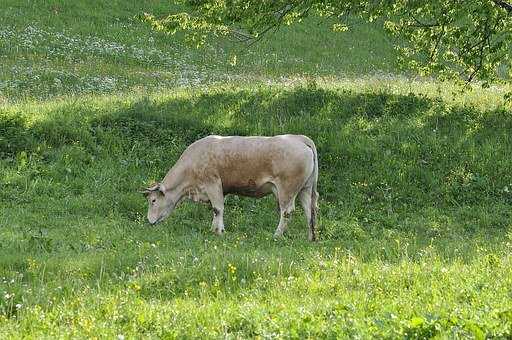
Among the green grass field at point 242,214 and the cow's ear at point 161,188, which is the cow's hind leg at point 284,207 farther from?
the cow's ear at point 161,188

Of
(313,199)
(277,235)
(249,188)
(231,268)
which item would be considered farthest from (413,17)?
(231,268)

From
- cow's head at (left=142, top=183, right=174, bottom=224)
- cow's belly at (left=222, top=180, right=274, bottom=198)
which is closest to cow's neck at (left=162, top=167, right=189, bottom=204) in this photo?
cow's head at (left=142, top=183, right=174, bottom=224)

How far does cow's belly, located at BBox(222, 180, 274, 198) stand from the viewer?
13812mm

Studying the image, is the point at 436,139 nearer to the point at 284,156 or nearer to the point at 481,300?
the point at 284,156

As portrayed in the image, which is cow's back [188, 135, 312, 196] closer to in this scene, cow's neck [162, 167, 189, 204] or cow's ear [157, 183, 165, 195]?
cow's neck [162, 167, 189, 204]

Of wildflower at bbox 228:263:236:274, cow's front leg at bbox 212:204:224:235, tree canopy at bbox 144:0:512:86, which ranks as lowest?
cow's front leg at bbox 212:204:224:235

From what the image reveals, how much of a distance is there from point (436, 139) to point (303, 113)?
3.68 metres

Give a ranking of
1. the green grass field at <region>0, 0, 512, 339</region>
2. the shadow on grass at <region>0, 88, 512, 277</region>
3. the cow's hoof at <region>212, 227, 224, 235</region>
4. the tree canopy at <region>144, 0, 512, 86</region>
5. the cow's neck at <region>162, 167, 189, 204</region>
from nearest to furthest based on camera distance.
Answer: the green grass field at <region>0, 0, 512, 339</region>
the cow's hoof at <region>212, 227, 224, 235</region>
the cow's neck at <region>162, 167, 189, 204</region>
the shadow on grass at <region>0, 88, 512, 277</region>
the tree canopy at <region>144, 0, 512, 86</region>

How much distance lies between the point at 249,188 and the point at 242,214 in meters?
1.02

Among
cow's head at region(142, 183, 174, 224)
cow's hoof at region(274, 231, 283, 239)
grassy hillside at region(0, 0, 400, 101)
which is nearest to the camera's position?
cow's hoof at region(274, 231, 283, 239)

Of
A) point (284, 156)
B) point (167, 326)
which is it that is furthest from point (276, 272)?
point (284, 156)

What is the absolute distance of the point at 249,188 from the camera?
547 inches

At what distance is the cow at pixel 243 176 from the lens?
13.5 meters

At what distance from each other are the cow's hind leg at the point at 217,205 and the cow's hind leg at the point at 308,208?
1.58 metres
